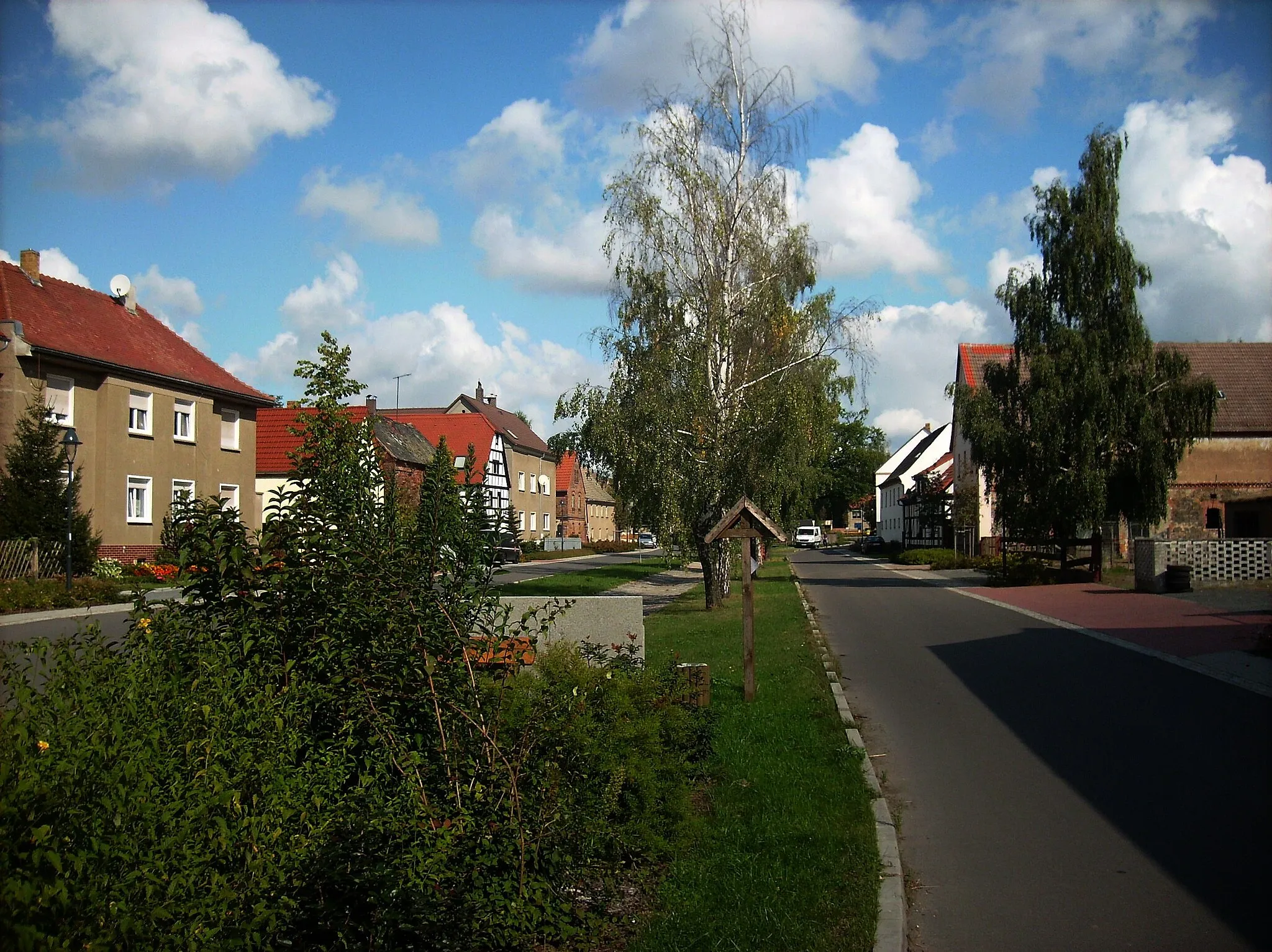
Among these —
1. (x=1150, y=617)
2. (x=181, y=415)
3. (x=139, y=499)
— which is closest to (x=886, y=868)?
(x=1150, y=617)

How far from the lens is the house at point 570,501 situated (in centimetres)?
8562

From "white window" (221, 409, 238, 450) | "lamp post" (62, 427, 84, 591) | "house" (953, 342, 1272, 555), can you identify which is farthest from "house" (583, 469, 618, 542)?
"lamp post" (62, 427, 84, 591)

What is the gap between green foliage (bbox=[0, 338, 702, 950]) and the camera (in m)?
2.91

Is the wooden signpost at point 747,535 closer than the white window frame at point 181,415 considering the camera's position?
Yes

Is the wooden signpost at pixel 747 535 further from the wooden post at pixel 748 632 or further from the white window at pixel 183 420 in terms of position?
the white window at pixel 183 420

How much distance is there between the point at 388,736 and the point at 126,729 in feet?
4.03

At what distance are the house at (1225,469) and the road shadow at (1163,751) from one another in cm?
2163

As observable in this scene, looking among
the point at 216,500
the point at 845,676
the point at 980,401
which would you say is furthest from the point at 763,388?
the point at 216,500

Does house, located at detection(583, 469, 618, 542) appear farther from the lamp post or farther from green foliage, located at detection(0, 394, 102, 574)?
the lamp post

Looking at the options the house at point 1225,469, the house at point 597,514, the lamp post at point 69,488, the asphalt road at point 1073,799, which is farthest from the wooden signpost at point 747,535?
the house at point 597,514

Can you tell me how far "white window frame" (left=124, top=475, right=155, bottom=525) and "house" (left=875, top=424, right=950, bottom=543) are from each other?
148ft

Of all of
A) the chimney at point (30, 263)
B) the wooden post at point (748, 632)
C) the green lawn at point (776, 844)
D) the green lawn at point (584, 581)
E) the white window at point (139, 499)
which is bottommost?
the green lawn at point (584, 581)

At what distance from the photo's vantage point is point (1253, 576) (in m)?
27.4

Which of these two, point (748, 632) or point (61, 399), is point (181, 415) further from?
point (748, 632)
